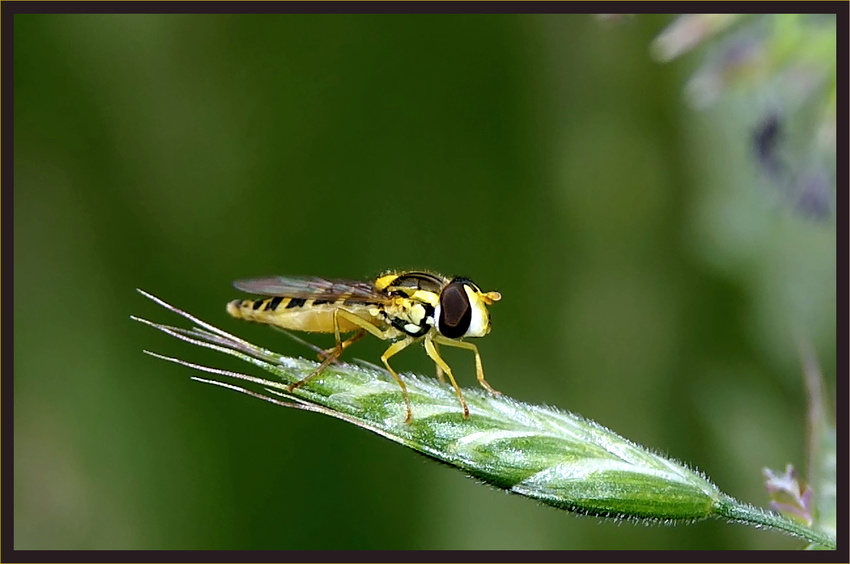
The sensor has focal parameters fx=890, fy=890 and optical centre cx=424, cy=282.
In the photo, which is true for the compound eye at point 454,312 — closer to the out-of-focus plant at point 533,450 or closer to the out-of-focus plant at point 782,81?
the out-of-focus plant at point 533,450

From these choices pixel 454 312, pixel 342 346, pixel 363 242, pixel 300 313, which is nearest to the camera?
pixel 454 312

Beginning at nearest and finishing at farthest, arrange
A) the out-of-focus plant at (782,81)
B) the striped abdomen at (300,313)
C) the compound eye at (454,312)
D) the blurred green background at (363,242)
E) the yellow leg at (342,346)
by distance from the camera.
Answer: the yellow leg at (342,346) → the compound eye at (454,312) → the out-of-focus plant at (782,81) → the striped abdomen at (300,313) → the blurred green background at (363,242)

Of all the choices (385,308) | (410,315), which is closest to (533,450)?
(410,315)

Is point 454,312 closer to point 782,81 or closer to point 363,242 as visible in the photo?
point 782,81

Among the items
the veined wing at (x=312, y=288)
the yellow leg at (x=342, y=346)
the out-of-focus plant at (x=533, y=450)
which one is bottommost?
the out-of-focus plant at (x=533, y=450)

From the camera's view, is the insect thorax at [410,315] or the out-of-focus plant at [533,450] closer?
the out-of-focus plant at [533,450]

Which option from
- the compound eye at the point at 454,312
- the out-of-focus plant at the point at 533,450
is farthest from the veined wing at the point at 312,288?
the out-of-focus plant at the point at 533,450

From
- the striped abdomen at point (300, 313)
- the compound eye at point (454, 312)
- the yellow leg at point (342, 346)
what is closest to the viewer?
the yellow leg at point (342, 346)

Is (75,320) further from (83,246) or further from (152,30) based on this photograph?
(152,30)

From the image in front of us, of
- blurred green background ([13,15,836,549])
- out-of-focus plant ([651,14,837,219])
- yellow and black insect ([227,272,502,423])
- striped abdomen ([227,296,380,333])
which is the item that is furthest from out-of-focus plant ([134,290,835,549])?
blurred green background ([13,15,836,549])
